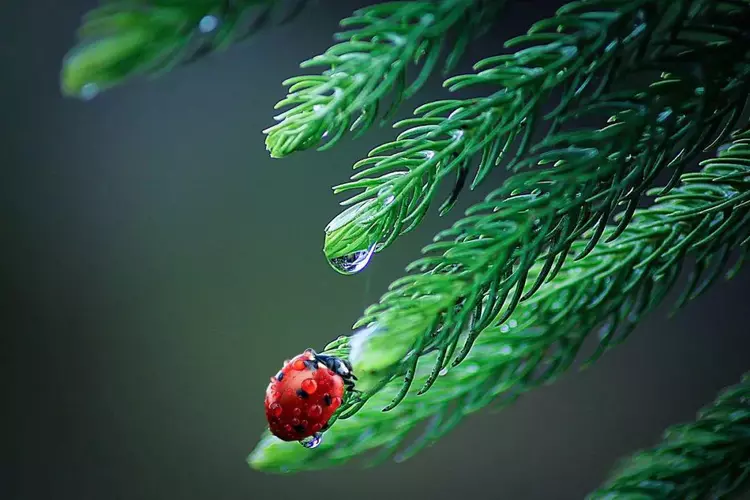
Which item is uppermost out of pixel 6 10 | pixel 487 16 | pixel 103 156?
pixel 6 10

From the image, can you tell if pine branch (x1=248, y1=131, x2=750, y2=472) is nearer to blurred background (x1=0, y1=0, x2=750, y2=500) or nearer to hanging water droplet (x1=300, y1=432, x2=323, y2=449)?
hanging water droplet (x1=300, y1=432, x2=323, y2=449)

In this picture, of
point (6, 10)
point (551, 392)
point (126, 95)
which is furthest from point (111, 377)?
point (551, 392)

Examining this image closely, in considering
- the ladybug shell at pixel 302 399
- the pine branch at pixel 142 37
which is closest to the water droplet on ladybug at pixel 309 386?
the ladybug shell at pixel 302 399

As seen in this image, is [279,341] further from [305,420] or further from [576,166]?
[576,166]

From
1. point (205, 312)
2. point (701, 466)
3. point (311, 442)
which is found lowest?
point (701, 466)

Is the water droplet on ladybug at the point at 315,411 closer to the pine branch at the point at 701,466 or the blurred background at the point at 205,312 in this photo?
the pine branch at the point at 701,466

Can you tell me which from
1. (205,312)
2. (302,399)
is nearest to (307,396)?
(302,399)

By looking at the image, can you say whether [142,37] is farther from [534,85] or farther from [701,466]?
[701,466]
